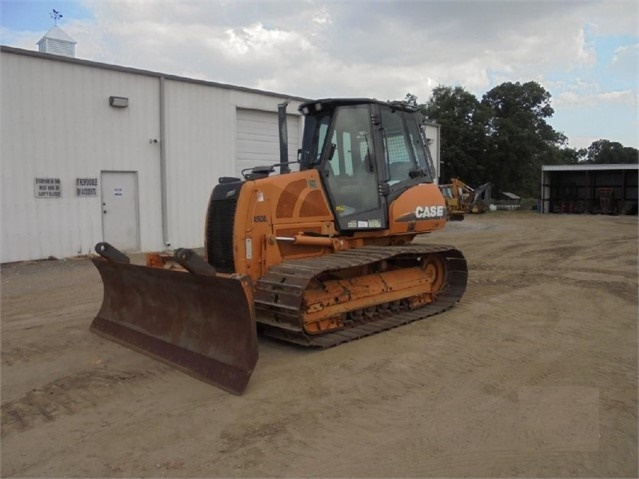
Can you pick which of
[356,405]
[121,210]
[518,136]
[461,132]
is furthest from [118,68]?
[518,136]

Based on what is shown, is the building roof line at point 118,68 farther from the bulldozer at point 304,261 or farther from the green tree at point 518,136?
the green tree at point 518,136

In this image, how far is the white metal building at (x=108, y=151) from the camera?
11.8 metres

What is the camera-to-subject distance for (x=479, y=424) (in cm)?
400

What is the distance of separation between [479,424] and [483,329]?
2.69 metres

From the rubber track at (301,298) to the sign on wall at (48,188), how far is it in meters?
8.19

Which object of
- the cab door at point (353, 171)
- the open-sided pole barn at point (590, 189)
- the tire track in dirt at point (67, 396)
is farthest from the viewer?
the open-sided pole barn at point (590, 189)

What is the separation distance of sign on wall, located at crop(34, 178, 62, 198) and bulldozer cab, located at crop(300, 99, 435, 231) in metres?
7.66

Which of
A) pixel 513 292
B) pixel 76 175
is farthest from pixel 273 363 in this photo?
pixel 76 175

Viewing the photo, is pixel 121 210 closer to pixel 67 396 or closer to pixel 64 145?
pixel 64 145

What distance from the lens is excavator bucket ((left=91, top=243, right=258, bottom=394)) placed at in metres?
4.85

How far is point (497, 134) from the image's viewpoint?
45469 mm

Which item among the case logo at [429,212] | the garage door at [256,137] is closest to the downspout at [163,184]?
the garage door at [256,137]

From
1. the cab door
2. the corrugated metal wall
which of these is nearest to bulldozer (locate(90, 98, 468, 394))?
the cab door

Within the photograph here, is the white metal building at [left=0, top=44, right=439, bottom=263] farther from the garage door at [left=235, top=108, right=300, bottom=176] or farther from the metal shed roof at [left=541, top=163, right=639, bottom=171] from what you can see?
the metal shed roof at [left=541, top=163, right=639, bottom=171]
